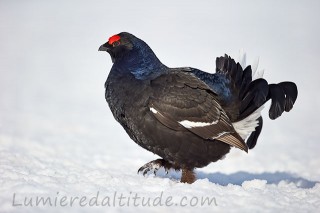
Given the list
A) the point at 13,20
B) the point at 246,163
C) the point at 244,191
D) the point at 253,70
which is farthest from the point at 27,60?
the point at 244,191

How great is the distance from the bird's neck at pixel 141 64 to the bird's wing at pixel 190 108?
0.17 meters

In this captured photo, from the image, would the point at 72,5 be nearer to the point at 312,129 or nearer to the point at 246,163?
the point at 312,129

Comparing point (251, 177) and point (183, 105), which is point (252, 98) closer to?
point (183, 105)

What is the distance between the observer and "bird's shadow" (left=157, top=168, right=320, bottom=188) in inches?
266

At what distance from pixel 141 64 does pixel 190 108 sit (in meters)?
0.80

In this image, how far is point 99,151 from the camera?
27.5 feet

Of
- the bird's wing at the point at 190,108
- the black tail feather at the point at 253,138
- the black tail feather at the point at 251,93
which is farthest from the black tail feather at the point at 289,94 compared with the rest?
the bird's wing at the point at 190,108

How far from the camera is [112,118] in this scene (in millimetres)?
12492

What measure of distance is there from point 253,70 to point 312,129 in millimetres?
5615

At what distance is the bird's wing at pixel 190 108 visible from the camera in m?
5.19

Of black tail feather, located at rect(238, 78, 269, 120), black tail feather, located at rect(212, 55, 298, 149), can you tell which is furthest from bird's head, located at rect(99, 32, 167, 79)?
black tail feather, located at rect(238, 78, 269, 120)

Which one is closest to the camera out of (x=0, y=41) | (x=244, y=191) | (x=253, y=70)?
(x=244, y=191)

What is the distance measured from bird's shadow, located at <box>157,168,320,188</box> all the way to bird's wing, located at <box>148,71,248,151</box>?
4.42ft

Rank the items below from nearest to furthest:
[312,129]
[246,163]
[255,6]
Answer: [246,163] → [312,129] → [255,6]
